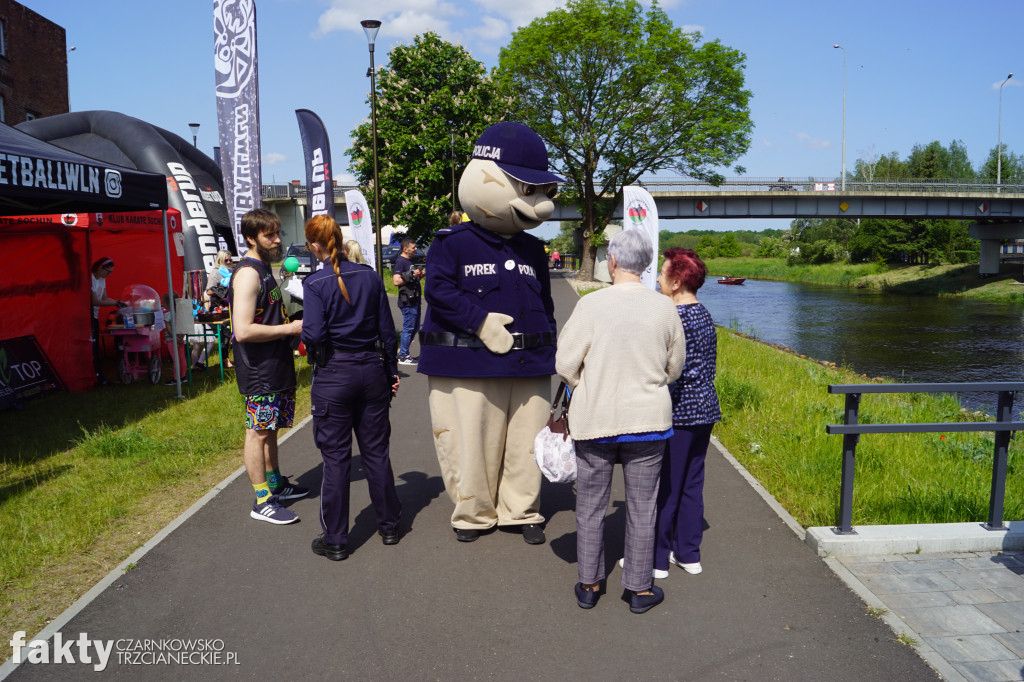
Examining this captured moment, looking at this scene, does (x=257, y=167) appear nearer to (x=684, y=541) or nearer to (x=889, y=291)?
(x=684, y=541)

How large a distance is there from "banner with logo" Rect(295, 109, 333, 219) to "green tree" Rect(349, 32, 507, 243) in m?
20.9

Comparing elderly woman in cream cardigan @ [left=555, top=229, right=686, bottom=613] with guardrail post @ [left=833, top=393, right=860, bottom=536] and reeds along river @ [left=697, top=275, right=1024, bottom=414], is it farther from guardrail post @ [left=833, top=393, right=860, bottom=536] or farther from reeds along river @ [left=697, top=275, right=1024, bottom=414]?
reeds along river @ [left=697, top=275, right=1024, bottom=414]

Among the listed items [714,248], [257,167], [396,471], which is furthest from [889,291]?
[714,248]

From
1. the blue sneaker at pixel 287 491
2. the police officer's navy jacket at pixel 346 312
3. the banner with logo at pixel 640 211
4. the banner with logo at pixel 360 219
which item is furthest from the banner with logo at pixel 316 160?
the police officer's navy jacket at pixel 346 312

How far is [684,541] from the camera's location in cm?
413

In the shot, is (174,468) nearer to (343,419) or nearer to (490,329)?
(343,419)

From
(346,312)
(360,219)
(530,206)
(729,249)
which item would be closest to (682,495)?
(530,206)

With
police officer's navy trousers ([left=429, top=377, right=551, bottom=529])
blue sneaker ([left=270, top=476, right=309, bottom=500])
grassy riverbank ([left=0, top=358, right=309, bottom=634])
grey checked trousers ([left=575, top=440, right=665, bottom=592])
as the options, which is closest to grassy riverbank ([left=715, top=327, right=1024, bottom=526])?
grey checked trousers ([left=575, top=440, right=665, bottom=592])

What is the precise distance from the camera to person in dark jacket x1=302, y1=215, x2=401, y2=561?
424 centimetres

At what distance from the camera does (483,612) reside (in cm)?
365

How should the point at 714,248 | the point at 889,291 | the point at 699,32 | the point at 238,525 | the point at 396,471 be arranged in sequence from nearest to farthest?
the point at 238,525
the point at 396,471
the point at 699,32
the point at 889,291
the point at 714,248

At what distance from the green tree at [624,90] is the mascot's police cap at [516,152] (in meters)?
33.2

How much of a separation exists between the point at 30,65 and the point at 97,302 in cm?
2757

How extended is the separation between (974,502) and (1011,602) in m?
1.46
